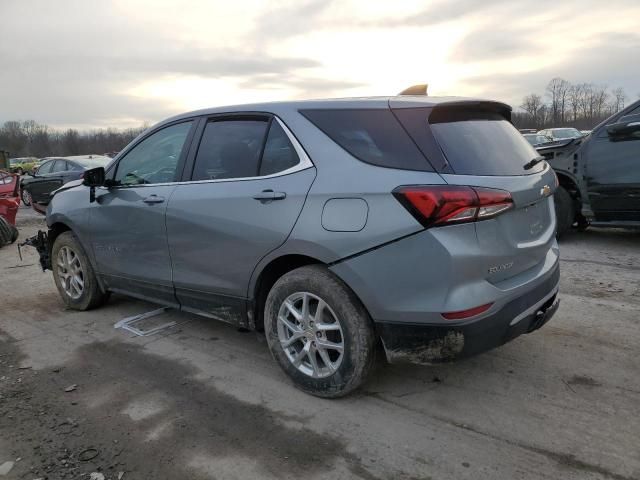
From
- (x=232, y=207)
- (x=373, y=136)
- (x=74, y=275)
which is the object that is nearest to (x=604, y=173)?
(x=373, y=136)

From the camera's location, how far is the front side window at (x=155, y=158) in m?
4.07

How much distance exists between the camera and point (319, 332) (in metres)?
3.13

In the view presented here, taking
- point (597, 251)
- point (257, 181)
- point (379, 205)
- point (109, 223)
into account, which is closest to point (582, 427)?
point (379, 205)

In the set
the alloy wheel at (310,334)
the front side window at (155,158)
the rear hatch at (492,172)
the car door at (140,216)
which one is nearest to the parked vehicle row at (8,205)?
the car door at (140,216)

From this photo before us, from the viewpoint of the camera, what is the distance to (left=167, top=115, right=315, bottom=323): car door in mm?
3207

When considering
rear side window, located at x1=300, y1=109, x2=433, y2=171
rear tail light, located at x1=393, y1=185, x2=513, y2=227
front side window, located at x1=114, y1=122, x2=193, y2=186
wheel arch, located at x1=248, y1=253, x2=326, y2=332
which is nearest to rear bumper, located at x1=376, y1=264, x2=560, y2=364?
rear tail light, located at x1=393, y1=185, x2=513, y2=227

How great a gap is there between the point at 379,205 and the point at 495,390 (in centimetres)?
143

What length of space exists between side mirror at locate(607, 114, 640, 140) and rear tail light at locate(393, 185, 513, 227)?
15.7 feet

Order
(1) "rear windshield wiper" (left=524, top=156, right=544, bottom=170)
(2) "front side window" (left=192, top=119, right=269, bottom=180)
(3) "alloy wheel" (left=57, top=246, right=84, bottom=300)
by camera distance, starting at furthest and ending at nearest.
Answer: (3) "alloy wheel" (left=57, top=246, right=84, bottom=300)
(2) "front side window" (left=192, top=119, right=269, bottom=180)
(1) "rear windshield wiper" (left=524, top=156, right=544, bottom=170)

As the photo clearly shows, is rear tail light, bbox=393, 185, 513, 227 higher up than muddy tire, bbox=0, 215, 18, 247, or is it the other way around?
rear tail light, bbox=393, 185, 513, 227

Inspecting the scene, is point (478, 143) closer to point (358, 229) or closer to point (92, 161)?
point (358, 229)

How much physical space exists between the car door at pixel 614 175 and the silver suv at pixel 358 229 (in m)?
3.79

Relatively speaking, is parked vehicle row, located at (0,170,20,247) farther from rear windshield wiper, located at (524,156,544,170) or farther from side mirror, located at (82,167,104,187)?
rear windshield wiper, located at (524,156,544,170)

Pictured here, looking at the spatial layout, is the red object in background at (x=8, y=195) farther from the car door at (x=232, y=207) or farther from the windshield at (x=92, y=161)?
the car door at (x=232, y=207)
